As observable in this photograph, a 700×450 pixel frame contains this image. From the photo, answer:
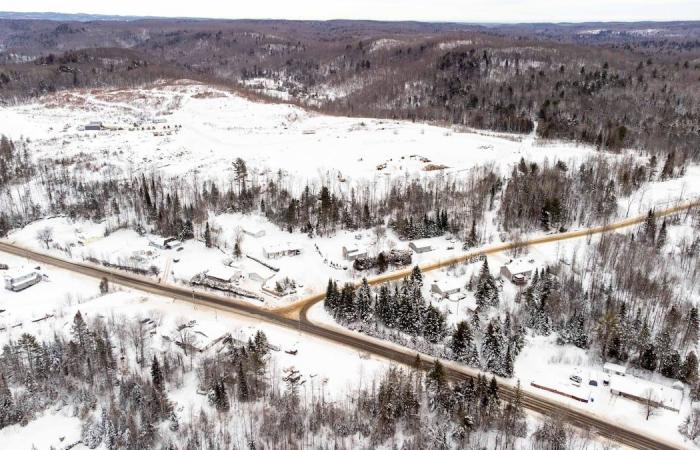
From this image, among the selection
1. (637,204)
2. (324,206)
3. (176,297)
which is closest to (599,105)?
(637,204)

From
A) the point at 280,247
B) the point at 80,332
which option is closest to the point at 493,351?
the point at 280,247

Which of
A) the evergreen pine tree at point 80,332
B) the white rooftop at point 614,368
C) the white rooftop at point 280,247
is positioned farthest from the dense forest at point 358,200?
the white rooftop at point 614,368

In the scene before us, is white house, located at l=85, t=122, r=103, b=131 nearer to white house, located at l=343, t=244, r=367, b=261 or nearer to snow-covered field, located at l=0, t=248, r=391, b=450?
snow-covered field, located at l=0, t=248, r=391, b=450

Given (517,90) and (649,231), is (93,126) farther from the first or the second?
(517,90)

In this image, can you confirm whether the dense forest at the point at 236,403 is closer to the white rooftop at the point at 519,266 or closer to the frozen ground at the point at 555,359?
the frozen ground at the point at 555,359

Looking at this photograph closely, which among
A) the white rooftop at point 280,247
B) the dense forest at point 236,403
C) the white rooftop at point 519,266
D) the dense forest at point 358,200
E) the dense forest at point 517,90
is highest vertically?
the dense forest at point 517,90

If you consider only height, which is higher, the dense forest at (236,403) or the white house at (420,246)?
the white house at (420,246)
